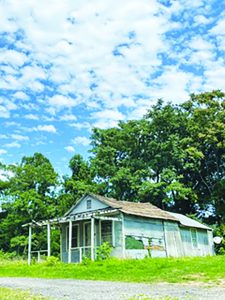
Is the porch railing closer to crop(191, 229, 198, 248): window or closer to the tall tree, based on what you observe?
crop(191, 229, 198, 248): window

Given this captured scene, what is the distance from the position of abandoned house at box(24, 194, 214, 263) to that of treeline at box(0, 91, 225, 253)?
9604 millimetres

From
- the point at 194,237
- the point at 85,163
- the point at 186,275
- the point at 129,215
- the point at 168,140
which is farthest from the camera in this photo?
the point at 85,163

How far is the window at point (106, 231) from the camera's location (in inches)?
1134

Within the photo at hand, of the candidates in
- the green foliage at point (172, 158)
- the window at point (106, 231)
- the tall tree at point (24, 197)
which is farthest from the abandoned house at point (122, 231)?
the tall tree at point (24, 197)

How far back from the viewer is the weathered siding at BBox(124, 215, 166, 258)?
28.2m

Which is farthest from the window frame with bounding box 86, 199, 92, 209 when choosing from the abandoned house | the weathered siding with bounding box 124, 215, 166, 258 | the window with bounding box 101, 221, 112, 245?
the weathered siding with bounding box 124, 215, 166, 258

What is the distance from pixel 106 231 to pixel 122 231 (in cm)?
184

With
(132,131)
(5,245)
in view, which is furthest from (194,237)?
(5,245)

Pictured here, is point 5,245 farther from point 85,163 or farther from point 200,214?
point 200,214

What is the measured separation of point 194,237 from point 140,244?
312 inches

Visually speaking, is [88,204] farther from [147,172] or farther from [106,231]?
[147,172]

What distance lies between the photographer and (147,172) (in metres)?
43.9

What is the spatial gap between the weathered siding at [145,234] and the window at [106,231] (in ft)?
4.13

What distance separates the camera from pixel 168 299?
30.8 feet
